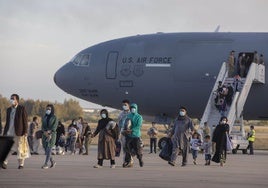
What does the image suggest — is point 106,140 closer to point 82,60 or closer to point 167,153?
point 167,153

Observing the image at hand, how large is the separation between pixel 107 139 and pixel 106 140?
0.05 m

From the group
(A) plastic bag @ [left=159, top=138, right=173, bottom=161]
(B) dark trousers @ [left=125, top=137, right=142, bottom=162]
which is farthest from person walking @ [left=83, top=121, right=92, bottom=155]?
(B) dark trousers @ [left=125, top=137, right=142, bottom=162]

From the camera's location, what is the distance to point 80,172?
1762 cm

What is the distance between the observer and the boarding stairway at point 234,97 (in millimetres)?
31938

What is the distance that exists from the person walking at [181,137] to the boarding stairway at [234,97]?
9.60m

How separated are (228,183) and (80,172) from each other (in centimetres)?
427

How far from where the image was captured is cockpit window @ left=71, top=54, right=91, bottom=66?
36713 millimetres

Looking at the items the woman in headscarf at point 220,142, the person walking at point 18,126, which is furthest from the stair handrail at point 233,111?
the person walking at point 18,126

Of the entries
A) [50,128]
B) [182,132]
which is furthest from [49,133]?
[182,132]

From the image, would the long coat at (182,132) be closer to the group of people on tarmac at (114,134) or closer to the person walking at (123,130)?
the group of people on tarmac at (114,134)

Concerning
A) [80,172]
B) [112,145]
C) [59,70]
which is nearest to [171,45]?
[59,70]

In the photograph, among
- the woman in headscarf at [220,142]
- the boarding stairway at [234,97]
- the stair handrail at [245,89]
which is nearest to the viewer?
the woman in headscarf at [220,142]

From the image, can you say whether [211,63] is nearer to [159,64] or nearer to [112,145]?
[159,64]

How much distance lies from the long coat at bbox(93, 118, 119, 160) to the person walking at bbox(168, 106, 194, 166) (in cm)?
207
